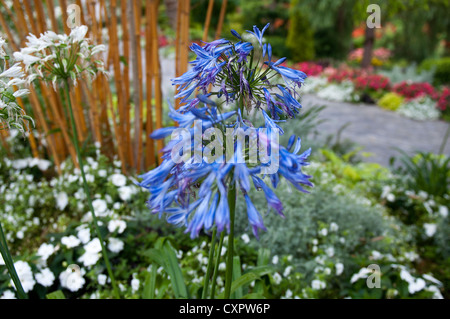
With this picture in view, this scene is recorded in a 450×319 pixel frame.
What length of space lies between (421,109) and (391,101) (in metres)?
0.77

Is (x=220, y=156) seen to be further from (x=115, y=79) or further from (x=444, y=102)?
(x=444, y=102)

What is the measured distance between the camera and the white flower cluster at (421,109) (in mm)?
8414

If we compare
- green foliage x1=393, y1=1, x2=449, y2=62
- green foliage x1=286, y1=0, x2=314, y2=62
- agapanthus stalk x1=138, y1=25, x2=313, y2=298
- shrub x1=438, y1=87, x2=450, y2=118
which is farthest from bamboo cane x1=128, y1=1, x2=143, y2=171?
green foliage x1=286, y1=0, x2=314, y2=62

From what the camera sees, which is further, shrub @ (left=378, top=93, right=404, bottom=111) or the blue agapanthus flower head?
shrub @ (left=378, top=93, right=404, bottom=111)

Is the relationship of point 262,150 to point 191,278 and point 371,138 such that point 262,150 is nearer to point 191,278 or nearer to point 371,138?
point 191,278

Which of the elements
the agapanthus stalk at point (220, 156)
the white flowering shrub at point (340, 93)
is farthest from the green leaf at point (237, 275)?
the white flowering shrub at point (340, 93)

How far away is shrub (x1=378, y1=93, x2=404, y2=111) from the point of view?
9.00 metres

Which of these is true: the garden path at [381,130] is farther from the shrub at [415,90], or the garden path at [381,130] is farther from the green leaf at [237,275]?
the green leaf at [237,275]

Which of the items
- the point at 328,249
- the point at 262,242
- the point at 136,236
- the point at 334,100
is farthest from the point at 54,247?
the point at 334,100

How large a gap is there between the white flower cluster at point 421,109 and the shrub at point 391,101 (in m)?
0.15

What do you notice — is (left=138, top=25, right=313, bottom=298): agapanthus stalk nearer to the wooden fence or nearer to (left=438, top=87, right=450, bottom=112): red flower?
the wooden fence

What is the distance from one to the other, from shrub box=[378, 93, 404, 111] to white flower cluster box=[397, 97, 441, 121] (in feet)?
0.50

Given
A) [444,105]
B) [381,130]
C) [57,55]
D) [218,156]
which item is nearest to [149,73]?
[57,55]
